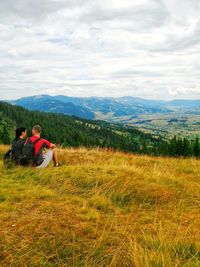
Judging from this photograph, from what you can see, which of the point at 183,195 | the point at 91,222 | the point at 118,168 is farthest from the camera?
the point at 118,168

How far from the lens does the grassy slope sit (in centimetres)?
428

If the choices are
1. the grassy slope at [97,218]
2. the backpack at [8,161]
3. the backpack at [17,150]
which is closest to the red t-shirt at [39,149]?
the backpack at [17,150]

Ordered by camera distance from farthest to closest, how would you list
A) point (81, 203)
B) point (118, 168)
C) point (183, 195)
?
1. point (118, 168)
2. point (183, 195)
3. point (81, 203)

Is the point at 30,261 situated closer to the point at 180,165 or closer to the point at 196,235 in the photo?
the point at 196,235

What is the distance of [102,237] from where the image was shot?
4738mm

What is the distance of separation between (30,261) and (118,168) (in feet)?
23.5

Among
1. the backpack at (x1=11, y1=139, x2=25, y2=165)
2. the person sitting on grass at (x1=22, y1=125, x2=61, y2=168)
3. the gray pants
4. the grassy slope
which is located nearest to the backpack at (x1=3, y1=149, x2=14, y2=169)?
the backpack at (x1=11, y1=139, x2=25, y2=165)

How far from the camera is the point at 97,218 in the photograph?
612 centimetres

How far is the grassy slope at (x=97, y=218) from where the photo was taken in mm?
4277

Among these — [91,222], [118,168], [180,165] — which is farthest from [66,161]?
[91,222]

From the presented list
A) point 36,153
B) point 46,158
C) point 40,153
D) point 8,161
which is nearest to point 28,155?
point 36,153

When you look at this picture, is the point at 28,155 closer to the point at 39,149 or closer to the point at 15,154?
the point at 39,149

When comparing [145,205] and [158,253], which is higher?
[158,253]

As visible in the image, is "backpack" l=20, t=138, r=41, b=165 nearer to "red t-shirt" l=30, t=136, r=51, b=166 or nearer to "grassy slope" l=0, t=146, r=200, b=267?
"red t-shirt" l=30, t=136, r=51, b=166
